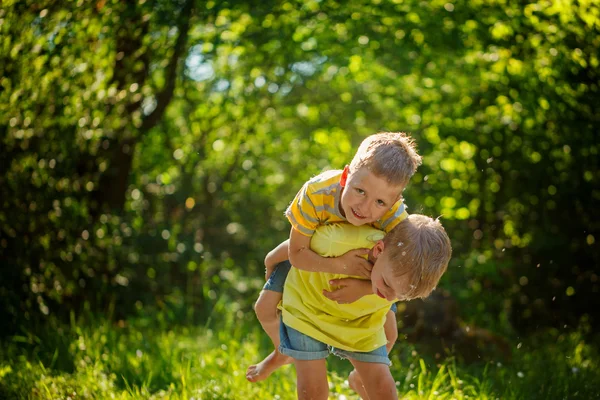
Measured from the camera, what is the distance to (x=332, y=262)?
119 inches

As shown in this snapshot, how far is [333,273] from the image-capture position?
121 inches

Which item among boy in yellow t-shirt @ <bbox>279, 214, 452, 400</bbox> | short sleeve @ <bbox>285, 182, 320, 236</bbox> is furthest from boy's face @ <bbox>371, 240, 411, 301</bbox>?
short sleeve @ <bbox>285, 182, 320, 236</bbox>

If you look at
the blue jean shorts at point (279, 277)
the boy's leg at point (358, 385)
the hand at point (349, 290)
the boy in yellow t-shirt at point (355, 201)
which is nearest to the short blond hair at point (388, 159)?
the boy in yellow t-shirt at point (355, 201)

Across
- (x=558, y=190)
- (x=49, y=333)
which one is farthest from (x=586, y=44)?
(x=49, y=333)

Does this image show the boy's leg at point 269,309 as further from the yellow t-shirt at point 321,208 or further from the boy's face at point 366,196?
the boy's face at point 366,196

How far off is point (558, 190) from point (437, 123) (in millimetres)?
A: 1007

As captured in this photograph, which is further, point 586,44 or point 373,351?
point 586,44

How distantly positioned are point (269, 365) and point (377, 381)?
603 mm

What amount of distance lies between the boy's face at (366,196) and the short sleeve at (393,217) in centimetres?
11

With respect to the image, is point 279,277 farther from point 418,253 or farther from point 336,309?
point 418,253

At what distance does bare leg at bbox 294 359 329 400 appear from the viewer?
10.2 ft

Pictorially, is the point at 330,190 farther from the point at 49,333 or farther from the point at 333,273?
the point at 49,333

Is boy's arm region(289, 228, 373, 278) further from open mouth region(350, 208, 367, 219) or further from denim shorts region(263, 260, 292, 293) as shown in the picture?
denim shorts region(263, 260, 292, 293)

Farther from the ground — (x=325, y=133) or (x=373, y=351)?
(x=373, y=351)
